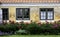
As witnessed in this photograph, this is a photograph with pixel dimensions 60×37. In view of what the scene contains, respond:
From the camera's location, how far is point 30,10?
3669cm

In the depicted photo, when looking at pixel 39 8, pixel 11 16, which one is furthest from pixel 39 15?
pixel 11 16

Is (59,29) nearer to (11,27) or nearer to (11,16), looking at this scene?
(11,27)

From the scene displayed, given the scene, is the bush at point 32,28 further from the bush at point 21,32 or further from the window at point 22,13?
the window at point 22,13

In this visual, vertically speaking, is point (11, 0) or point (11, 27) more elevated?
point (11, 0)

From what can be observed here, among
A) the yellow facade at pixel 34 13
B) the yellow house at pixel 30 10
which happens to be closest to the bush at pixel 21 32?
the yellow house at pixel 30 10

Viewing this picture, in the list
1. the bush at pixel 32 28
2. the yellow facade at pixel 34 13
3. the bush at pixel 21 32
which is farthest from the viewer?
the yellow facade at pixel 34 13

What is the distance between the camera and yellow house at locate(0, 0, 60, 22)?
119ft

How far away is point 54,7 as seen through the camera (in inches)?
1435

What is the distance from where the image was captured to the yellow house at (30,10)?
119 feet

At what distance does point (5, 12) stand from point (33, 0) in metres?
3.34

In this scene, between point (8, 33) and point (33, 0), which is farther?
point (33, 0)

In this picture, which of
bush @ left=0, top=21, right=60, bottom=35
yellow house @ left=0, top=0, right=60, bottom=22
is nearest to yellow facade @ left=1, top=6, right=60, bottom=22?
yellow house @ left=0, top=0, right=60, bottom=22

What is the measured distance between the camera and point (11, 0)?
36.8 m

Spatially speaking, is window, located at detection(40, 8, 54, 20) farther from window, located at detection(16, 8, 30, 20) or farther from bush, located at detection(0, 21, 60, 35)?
bush, located at detection(0, 21, 60, 35)
